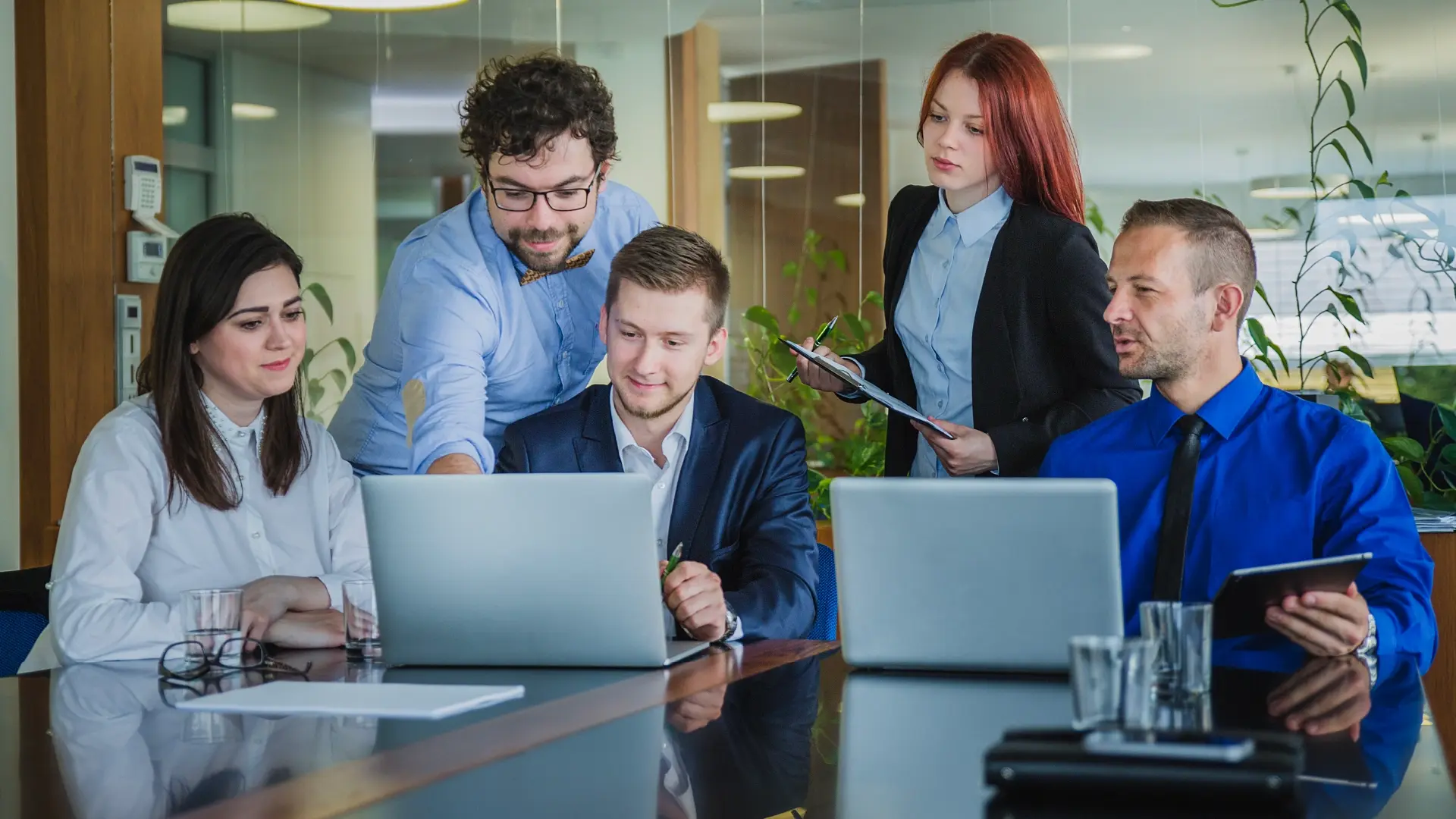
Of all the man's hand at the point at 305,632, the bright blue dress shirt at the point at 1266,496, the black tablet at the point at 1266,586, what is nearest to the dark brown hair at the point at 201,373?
the man's hand at the point at 305,632

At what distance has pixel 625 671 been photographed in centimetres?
188

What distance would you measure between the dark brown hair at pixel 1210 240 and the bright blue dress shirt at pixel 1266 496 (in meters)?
0.16

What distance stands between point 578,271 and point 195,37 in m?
2.46

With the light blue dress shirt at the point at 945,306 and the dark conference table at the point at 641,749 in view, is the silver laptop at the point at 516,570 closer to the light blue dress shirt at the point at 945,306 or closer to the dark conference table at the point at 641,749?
the dark conference table at the point at 641,749

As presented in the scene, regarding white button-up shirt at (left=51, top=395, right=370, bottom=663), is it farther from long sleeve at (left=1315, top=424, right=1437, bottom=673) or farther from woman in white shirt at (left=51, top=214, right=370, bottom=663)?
long sleeve at (left=1315, top=424, right=1437, bottom=673)

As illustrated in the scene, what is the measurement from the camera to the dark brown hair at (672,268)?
103 inches

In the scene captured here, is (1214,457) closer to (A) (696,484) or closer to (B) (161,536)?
(A) (696,484)

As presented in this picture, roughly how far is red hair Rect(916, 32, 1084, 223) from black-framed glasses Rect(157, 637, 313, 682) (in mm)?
1544

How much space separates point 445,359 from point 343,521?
2.10ft

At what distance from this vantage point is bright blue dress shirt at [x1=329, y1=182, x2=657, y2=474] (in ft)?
10.3

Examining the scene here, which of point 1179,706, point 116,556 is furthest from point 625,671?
point 116,556

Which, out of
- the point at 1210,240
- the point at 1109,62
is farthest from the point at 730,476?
the point at 1109,62

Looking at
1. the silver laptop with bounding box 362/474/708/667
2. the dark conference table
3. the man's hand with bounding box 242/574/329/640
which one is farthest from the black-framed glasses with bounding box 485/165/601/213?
the dark conference table

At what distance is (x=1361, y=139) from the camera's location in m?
4.07
